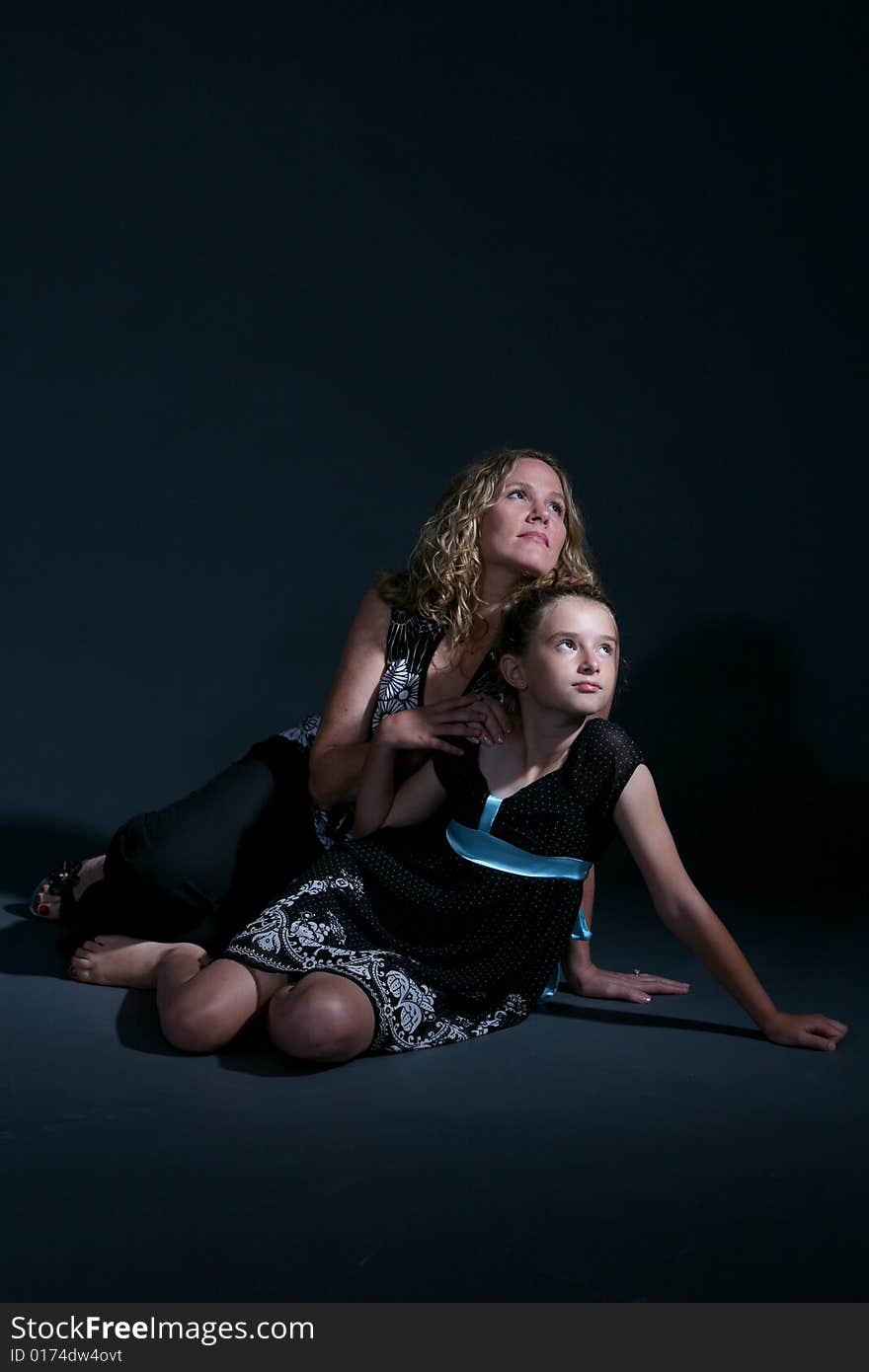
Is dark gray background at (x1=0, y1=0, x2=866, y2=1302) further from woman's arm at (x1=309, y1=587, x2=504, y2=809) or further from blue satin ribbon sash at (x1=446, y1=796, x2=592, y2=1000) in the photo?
blue satin ribbon sash at (x1=446, y1=796, x2=592, y2=1000)

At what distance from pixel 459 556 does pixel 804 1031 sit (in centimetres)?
100

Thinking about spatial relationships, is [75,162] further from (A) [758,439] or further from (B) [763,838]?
(B) [763,838]

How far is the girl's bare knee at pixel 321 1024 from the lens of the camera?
1.92 m

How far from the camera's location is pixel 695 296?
3625mm

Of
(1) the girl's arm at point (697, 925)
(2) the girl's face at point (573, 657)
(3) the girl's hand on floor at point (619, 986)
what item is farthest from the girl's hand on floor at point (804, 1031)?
(2) the girl's face at point (573, 657)

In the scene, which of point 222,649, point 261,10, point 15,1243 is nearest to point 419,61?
point 261,10

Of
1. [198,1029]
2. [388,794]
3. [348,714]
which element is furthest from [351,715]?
[198,1029]

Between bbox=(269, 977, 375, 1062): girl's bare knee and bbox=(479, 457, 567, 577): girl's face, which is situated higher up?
bbox=(479, 457, 567, 577): girl's face

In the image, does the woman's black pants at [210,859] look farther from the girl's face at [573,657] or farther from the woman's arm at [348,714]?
the girl's face at [573,657]

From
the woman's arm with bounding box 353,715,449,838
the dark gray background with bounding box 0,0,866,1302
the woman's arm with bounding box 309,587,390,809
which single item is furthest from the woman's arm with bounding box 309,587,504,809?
the dark gray background with bounding box 0,0,866,1302

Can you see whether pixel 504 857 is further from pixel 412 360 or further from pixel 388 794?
pixel 412 360

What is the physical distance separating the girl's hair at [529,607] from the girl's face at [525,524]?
168mm

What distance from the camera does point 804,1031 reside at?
208cm

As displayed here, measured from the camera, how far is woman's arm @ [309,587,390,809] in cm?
249
